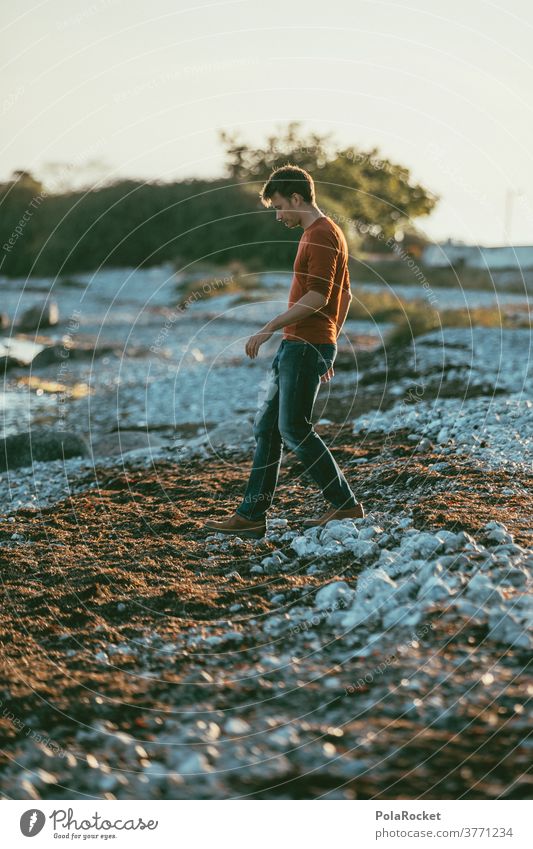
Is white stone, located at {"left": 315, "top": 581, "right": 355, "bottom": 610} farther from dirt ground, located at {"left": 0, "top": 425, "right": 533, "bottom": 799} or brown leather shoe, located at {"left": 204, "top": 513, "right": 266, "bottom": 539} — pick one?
brown leather shoe, located at {"left": 204, "top": 513, "right": 266, "bottom": 539}

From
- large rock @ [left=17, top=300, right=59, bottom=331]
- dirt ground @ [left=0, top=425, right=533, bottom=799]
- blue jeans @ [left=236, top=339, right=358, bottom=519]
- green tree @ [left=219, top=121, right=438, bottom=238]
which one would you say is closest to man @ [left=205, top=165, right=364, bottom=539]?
blue jeans @ [left=236, top=339, right=358, bottom=519]

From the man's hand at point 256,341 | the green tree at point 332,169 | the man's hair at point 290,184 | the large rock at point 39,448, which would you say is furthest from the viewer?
the green tree at point 332,169

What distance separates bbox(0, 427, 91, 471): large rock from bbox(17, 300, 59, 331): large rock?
15.4 meters

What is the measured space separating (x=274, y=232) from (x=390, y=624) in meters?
34.7

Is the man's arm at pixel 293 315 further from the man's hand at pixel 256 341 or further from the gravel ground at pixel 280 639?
the gravel ground at pixel 280 639

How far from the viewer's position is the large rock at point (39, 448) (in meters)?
10.2

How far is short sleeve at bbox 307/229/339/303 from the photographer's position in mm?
5793

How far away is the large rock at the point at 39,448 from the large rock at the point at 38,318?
1544 cm

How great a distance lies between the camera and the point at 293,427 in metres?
6.09

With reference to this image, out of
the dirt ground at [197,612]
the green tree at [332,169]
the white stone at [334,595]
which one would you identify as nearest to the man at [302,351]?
the dirt ground at [197,612]

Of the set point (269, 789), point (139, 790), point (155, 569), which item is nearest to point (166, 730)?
A: point (139, 790)

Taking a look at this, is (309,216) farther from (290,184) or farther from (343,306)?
(343,306)

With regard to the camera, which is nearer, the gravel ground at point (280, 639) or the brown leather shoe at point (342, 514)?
the gravel ground at point (280, 639)
